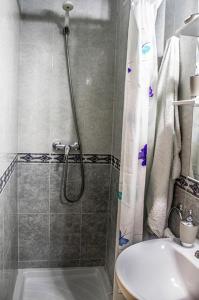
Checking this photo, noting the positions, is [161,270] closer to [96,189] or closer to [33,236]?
[96,189]

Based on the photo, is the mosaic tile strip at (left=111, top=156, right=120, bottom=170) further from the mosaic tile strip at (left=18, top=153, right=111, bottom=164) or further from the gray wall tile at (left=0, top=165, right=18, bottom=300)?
the gray wall tile at (left=0, top=165, right=18, bottom=300)

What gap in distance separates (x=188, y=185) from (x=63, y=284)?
1.45 metres

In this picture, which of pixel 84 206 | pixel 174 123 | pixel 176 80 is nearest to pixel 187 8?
pixel 176 80

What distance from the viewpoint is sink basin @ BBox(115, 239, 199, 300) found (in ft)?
3.19

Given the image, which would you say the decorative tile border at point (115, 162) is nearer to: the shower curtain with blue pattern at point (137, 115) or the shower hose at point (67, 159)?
the shower hose at point (67, 159)

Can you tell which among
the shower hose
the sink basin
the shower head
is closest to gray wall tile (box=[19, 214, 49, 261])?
the shower hose

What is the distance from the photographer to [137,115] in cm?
134

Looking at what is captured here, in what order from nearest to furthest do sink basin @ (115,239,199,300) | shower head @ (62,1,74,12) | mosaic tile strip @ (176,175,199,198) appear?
sink basin @ (115,239,199,300)
mosaic tile strip @ (176,175,199,198)
shower head @ (62,1,74,12)

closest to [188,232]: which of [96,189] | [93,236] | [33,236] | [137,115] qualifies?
[137,115]

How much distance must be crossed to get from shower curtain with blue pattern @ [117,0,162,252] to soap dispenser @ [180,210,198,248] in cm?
33

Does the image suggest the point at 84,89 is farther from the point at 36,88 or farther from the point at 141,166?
the point at 141,166

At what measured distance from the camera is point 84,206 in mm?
2268

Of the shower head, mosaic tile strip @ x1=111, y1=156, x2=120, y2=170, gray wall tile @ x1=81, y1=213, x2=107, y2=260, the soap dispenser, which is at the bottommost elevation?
gray wall tile @ x1=81, y1=213, x2=107, y2=260

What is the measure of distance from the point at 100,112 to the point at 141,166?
0.93 m
